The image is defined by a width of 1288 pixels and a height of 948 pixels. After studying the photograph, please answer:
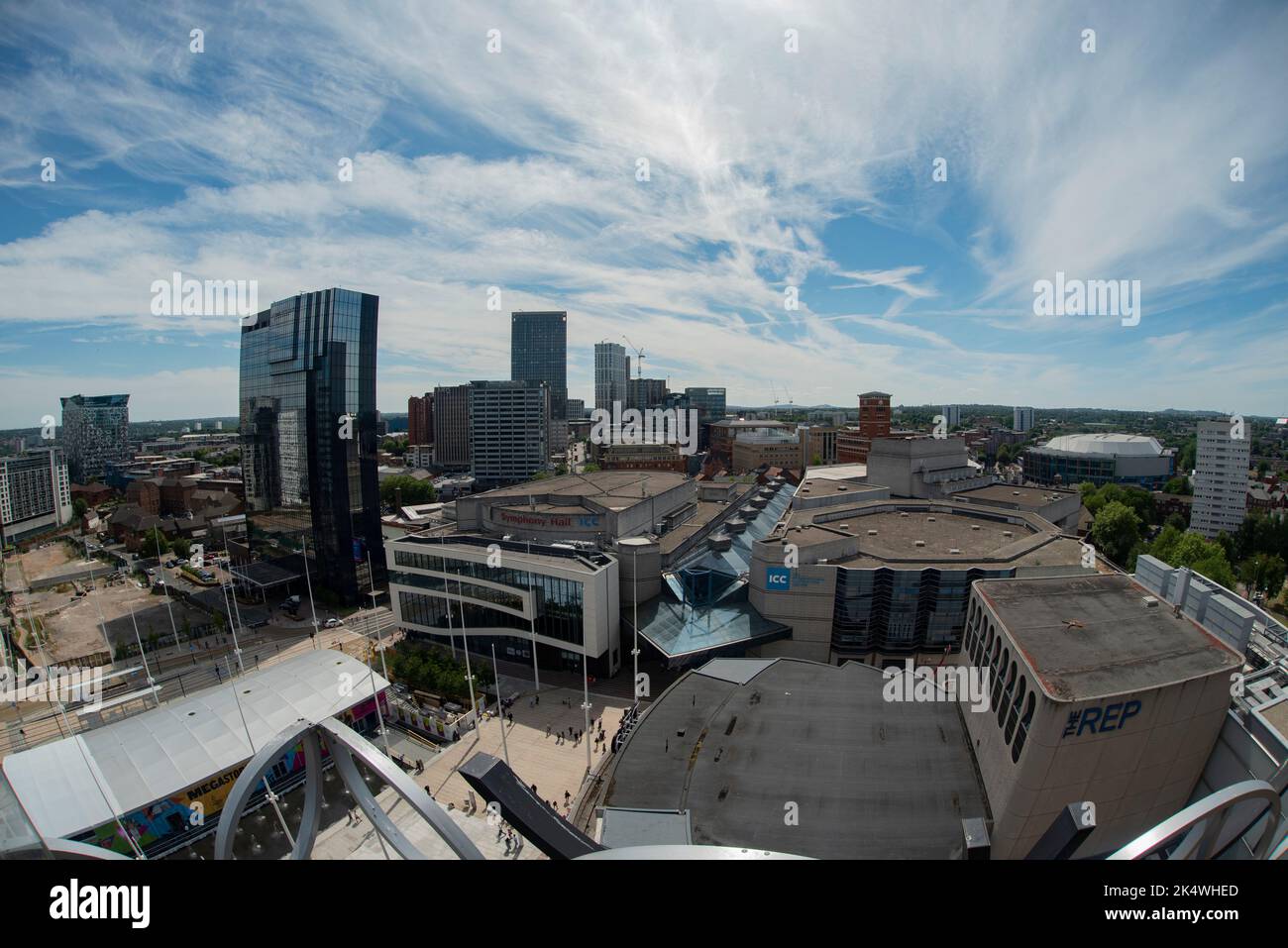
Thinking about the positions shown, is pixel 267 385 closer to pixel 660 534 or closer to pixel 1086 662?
pixel 660 534

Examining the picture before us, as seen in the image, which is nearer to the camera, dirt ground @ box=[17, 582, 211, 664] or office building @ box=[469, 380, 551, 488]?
dirt ground @ box=[17, 582, 211, 664]

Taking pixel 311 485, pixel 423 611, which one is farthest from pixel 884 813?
pixel 311 485

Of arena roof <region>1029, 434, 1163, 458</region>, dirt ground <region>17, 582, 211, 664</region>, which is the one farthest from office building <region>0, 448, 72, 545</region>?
arena roof <region>1029, 434, 1163, 458</region>

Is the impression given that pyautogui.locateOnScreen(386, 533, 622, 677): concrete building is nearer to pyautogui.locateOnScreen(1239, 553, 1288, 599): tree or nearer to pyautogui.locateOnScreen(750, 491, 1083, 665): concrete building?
pyautogui.locateOnScreen(750, 491, 1083, 665): concrete building

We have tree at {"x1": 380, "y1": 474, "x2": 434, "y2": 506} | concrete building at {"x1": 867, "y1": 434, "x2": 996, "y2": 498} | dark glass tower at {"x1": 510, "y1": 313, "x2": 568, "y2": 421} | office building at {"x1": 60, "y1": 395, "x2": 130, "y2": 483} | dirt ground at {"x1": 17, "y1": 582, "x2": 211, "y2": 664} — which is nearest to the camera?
dirt ground at {"x1": 17, "y1": 582, "x2": 211, "y2": 664}

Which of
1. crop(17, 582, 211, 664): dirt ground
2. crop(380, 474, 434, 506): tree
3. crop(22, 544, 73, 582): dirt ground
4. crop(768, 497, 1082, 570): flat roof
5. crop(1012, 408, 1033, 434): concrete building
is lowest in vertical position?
crop(17, 582, 211, 664): dirt ground

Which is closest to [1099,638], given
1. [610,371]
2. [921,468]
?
[921,468]

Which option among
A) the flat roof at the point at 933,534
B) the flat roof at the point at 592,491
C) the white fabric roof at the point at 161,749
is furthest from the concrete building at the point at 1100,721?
the flat roof at the point at 592,491

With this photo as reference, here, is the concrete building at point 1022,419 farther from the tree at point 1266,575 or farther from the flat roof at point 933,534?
the flat roof at point 933,534
